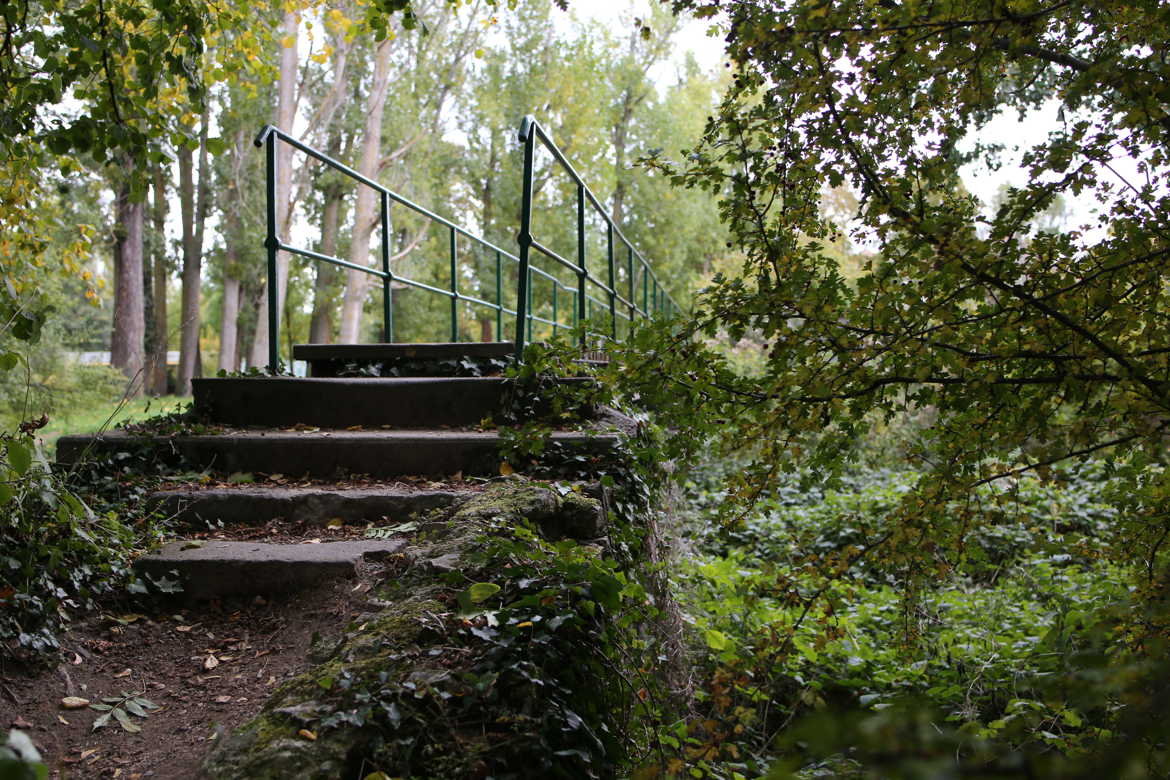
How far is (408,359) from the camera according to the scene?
5207 mm

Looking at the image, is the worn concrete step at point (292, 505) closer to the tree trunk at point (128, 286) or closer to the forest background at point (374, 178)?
the forest background at point (374, 178)

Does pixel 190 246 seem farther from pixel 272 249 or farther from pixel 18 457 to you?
pixel 18 457

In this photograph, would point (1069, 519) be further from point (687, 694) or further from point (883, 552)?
point (883, 552)

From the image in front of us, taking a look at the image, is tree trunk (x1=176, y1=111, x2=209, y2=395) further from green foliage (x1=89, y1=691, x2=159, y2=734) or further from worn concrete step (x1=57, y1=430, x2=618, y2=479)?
green foliage (x1=89, y1=691, x2=159, y2=734)

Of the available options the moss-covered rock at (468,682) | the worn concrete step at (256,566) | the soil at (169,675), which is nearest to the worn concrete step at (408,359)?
the worn concrete step at (256,566)

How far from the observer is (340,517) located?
3.44 metres

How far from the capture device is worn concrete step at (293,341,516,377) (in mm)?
4918

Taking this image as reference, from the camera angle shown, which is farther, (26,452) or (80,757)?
(26,452)

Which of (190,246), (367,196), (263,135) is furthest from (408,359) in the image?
(190,246)

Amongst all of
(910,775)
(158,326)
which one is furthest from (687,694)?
(158,326)

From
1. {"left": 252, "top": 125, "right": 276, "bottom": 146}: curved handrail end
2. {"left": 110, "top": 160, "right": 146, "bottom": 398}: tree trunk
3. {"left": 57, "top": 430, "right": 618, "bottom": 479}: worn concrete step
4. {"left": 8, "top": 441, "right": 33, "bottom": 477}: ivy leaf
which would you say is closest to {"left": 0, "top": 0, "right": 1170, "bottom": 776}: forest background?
{"left": 8, "top": 441, "right": 33, "bottom": 477}: ivy leaf

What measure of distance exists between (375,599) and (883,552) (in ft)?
4.73

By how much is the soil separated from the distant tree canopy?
1434 millimetres

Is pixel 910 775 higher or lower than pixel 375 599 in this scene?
higher
